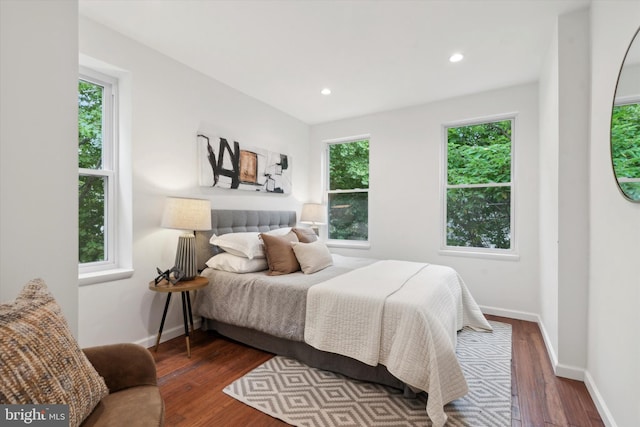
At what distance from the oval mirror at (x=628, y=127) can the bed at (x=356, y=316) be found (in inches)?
46.5

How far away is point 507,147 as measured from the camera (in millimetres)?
3502

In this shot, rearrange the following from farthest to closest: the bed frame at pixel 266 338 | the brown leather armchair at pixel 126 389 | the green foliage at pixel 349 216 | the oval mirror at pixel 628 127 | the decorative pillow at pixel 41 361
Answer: the green foliage at pixel 349 216, the bed frame at pixel 266 338, the oval mirror at pixel 628 127, the brown leather armchair at pixel 126 389, the decorative pillow at pixel 41 361

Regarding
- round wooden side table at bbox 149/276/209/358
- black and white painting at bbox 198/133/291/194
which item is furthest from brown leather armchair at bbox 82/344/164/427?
black and white painting at bbox 198/133/291/194

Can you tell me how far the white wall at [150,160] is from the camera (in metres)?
2.26

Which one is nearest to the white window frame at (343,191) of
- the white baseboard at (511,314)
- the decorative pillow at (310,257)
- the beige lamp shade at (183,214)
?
the decorative pillow at (310,257)

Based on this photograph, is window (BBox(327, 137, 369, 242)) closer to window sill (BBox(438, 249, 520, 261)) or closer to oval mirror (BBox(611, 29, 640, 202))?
window sill (BBox(438, 249, 520, 261))

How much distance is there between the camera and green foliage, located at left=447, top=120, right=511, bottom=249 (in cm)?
351

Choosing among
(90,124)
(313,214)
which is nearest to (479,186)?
(313,214)

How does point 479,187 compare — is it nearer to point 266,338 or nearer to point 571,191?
point 571,191

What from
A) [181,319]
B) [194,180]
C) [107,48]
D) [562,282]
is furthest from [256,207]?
[562,282]

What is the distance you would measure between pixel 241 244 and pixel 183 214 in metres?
0.58

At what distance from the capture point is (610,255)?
1657 millimetres

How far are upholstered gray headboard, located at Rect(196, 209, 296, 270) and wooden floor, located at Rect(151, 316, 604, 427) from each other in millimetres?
808

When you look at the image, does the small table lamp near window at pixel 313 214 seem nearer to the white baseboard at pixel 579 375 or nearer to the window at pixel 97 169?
the window at pixel 97 169
